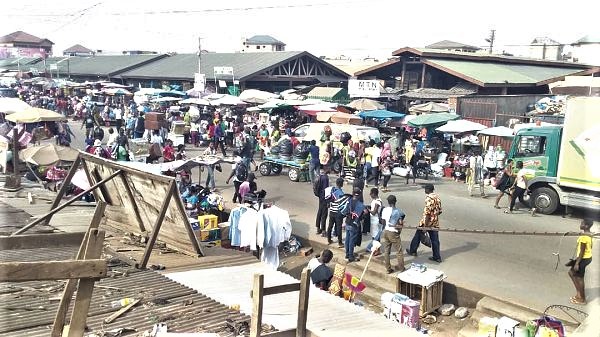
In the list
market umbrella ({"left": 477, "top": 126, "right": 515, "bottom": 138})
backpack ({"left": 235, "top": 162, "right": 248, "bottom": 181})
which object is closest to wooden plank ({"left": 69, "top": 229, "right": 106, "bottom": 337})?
backpack ({"left": 235, "top": 162, "right": 248, "bottom": 181})

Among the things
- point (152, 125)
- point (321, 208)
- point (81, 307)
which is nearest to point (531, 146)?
point (321, 208)

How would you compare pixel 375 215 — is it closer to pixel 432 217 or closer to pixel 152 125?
pixel 432 217

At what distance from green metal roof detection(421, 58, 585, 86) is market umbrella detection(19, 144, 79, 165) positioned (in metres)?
18.9

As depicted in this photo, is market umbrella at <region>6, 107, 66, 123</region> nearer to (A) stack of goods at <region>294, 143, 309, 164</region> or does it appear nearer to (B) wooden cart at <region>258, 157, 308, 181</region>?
(B) wooden cart at <region>258, 157, 308, 181</region>

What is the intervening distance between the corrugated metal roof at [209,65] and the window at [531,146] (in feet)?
63.3

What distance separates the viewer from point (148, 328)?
4.72 m

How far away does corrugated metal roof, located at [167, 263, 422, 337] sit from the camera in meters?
5.31

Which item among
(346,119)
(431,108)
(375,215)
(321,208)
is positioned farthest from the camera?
(431,108)

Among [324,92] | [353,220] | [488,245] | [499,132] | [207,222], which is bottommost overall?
[488,245]

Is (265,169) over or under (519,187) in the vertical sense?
under

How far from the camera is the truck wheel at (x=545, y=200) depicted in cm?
1319

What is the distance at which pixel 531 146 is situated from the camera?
1415 cm

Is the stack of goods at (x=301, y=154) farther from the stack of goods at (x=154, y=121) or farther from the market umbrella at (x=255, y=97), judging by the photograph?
the market umbrella at (x=255, y=97)

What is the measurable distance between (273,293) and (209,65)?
3591 cm
